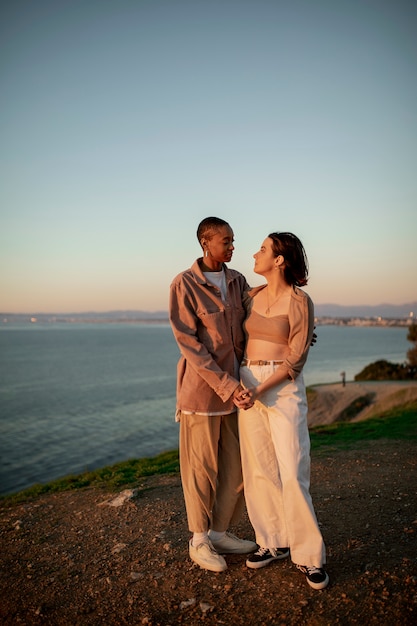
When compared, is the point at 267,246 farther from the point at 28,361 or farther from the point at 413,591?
the point at 28,361

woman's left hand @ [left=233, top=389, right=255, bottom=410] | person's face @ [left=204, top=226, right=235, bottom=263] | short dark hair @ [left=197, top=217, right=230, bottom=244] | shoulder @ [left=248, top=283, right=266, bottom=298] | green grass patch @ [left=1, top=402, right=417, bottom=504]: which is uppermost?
short dark hair @ [left=197, top=217, right=230, bottom=244]

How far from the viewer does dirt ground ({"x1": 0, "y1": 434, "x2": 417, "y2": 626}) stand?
131 inches

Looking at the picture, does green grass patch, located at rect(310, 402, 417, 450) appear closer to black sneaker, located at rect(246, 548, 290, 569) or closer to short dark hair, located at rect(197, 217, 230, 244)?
black sneaker, located at rect(246, 548, 290, 569)

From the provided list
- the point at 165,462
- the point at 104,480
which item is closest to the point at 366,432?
the point at 165,462

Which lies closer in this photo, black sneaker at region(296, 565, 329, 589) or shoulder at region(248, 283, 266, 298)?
black sneaker at region(296, 565, 329, 589)

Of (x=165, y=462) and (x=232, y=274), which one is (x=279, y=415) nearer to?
(x=232, y=274)

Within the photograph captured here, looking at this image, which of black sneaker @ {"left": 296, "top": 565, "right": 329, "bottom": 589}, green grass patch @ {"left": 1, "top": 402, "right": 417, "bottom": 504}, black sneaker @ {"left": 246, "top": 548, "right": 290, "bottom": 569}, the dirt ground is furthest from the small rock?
green grass patch @ {"left": 1, "top": 402, "right": 417, "bottom": 504}

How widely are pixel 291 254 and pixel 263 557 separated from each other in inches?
105

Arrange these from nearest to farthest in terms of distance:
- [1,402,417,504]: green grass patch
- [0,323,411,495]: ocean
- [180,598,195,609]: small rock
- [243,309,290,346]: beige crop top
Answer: [180,598,195,609]: small rock
[243,309,290,346]: beige crop top
[1,402,417,504]: green grass patch
[0,323,411,495]: ocean

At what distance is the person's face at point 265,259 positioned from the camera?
12.7 ft

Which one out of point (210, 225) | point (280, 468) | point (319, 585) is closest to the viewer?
point (319, 585)

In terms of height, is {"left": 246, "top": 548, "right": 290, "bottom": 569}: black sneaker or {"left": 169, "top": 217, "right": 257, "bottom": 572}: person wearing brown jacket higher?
{"left": 169, "top": 217, "right": 257, "bottom": 572}: person wearing brown jacket

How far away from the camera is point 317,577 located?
3.50 meters

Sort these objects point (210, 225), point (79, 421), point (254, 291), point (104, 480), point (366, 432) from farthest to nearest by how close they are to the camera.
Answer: point (79, 421) < point (366, 432) < point (104, 480) < point (254, 291) < point (210, 225)
